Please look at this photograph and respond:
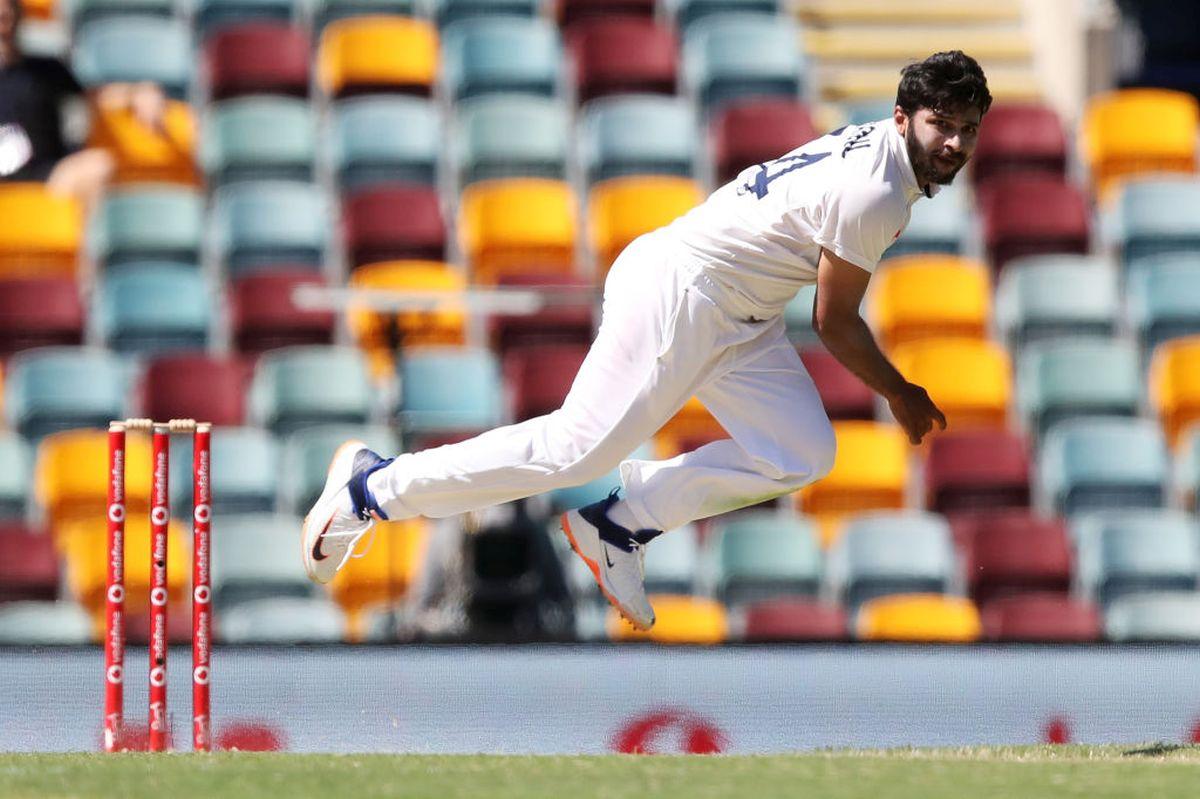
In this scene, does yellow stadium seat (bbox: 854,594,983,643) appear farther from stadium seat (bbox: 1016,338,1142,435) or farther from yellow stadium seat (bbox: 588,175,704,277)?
yellow stadium seat (bbox: 588,175,704,277)

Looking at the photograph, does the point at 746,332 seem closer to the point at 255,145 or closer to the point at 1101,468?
the point at 1101,468

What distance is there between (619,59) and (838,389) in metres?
2.20

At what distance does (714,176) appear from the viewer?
950 centimetres

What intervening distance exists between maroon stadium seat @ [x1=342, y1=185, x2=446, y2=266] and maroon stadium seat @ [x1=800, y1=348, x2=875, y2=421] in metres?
1.68

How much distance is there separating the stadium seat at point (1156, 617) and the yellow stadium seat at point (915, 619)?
0.53 metres

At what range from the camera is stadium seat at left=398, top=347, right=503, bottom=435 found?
8.15 metres

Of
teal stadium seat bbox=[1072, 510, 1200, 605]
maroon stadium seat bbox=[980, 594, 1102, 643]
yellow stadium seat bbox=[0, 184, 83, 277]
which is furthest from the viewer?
yellow stadium seat bbox=[0, 184, 83, 277]

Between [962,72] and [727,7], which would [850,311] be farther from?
[727,7]

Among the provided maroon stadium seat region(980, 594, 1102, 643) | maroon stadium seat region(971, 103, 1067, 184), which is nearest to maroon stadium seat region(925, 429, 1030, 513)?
maroon stadium seat region(980, 594, 1102, 643)

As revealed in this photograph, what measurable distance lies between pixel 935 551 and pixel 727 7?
348cm

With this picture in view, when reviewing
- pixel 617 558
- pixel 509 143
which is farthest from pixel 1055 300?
pixel 617 558

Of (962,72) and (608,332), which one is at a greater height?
(962,72)

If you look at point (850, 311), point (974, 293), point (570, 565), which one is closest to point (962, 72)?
point (850, 311)

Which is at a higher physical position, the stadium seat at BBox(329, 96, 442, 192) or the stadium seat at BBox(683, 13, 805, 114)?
the stadium seat at BBox(683, 13, 805, 114)
